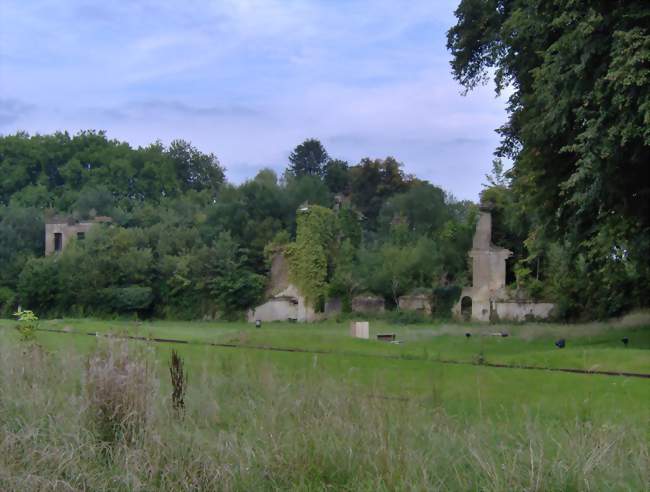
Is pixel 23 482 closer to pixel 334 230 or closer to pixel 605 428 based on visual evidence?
pixel 605 428

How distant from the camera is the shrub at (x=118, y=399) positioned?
812 centimetres

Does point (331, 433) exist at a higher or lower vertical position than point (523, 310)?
lower

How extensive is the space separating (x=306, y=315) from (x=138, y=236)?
44.7 feet

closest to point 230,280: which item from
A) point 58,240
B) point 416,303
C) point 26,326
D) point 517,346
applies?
point 416,303

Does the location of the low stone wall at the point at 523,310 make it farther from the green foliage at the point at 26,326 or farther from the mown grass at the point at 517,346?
the green foliage at the point at 26,326

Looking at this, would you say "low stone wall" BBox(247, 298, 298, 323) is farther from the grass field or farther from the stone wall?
the grass field

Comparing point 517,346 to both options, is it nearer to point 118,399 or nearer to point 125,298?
point 118,399

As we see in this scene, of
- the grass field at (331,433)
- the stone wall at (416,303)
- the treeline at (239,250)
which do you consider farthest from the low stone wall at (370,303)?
the grass field at (331,433)

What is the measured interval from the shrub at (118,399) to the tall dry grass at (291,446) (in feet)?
0.07

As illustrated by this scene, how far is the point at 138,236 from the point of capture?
5219 centimetres

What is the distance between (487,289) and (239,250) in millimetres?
16428

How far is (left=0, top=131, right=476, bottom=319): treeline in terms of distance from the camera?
45812mm

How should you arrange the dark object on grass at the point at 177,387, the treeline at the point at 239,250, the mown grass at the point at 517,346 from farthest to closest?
the treeline at the point at 239,250 < the mown grass at the point at 517,346 < the dark object on grass at the point at 177,387

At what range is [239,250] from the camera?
49.7 m
